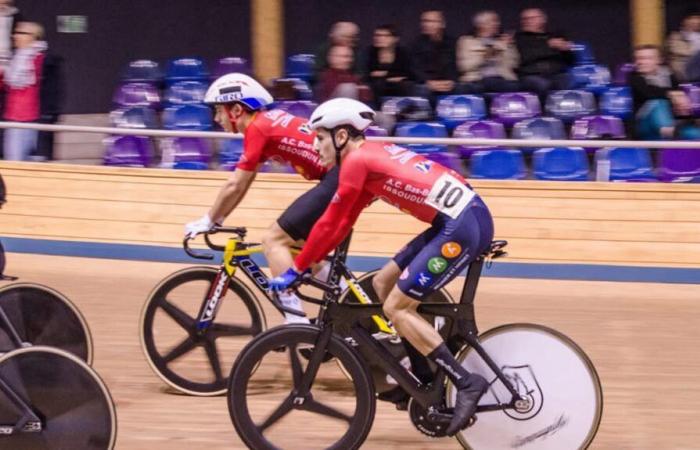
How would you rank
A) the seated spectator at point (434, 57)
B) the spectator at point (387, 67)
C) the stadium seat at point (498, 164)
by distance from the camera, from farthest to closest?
the seated spectator at point (434, 57), the spectator at point (387, 67), the stadium seat at point (498, 164)

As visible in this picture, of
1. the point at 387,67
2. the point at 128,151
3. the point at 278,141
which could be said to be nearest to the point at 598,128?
the point at 387,67

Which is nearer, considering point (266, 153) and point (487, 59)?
point (266, 153)

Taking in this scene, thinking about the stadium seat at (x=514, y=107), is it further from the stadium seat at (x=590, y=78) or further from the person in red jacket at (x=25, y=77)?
the person in red jacket at (x=25, y=77)

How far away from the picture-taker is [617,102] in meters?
10.7

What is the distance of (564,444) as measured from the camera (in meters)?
5.37

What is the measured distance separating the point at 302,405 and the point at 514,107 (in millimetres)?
5830

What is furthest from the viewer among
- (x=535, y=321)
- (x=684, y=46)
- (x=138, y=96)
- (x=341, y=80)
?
(x=138, y=96)

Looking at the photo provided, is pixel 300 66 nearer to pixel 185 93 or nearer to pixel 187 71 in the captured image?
pixel 187 71

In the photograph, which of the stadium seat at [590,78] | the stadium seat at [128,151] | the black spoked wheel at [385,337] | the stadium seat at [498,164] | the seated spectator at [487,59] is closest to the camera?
the black spoked wheel at [385,337]

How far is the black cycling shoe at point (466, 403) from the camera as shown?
5.19 metres

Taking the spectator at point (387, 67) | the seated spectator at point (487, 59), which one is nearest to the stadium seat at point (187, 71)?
the spectator at point (387, 67)

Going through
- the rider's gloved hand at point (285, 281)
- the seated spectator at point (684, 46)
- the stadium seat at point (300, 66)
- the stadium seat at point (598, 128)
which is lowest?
the stadium seat at point (598, 128)

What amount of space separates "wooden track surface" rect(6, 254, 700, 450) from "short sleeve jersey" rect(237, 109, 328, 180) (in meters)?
1.25

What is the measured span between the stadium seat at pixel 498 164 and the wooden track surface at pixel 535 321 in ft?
2.54
